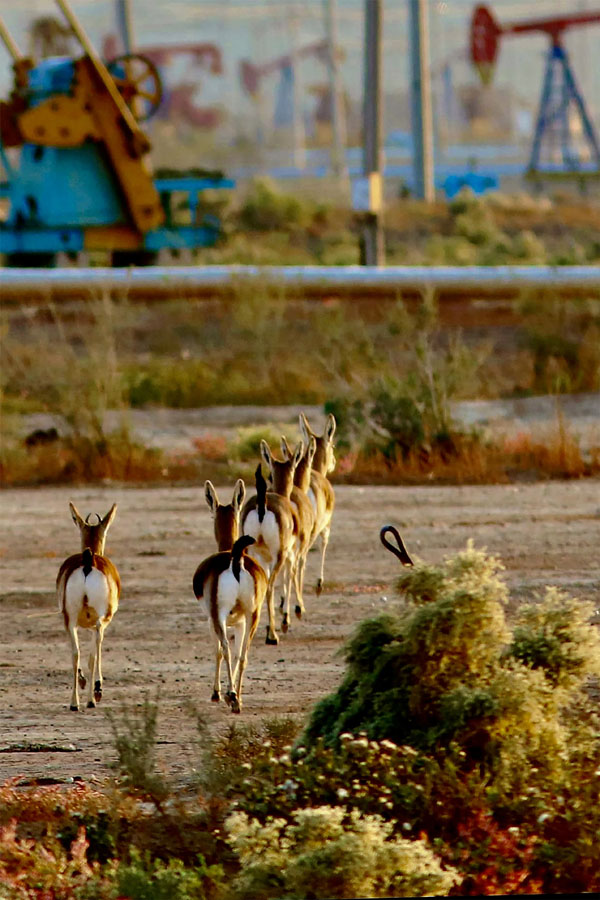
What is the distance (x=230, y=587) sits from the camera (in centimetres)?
792

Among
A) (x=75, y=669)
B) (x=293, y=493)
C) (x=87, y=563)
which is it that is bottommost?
(x=75, y=669)

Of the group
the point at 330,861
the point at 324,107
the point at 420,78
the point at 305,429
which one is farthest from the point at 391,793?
the point at 324,107

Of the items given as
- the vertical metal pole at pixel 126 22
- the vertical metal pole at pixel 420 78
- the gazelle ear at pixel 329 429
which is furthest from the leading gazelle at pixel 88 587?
the vertical metal pole at pixel 126 22

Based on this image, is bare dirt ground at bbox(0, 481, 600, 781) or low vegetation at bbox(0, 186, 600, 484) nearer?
bare dirt ground at bbox(0, 481, 600, 781)

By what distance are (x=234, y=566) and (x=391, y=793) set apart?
1.29 metres

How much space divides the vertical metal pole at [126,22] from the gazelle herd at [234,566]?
89.8 ft

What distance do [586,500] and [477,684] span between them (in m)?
8.03

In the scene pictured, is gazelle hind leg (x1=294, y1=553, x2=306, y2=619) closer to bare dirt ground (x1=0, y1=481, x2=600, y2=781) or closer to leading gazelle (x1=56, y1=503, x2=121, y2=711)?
bare dirt ground (x1=0, y1=481, x2=600, y2=781)

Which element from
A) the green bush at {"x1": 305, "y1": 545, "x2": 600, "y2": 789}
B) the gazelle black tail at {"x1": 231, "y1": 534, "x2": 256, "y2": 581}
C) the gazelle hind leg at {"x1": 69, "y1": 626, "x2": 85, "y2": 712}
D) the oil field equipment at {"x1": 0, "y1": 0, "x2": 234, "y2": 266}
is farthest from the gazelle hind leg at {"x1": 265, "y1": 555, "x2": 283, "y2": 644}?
the oil field equipment at {"x1": 0, "y1": 0, "x2": 234, "y2": 266}

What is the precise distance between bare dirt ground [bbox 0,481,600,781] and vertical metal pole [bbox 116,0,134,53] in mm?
21160

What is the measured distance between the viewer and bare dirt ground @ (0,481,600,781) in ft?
29.7

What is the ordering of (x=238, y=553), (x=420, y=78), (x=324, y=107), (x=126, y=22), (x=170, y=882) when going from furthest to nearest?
(x=324, y=107)
(x=126, y=22)
(x=420, y=78)
(x=238, y=553)
(x=170, y=882)

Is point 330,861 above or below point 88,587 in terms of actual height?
below

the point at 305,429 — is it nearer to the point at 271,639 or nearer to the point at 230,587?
the point at 271,639
